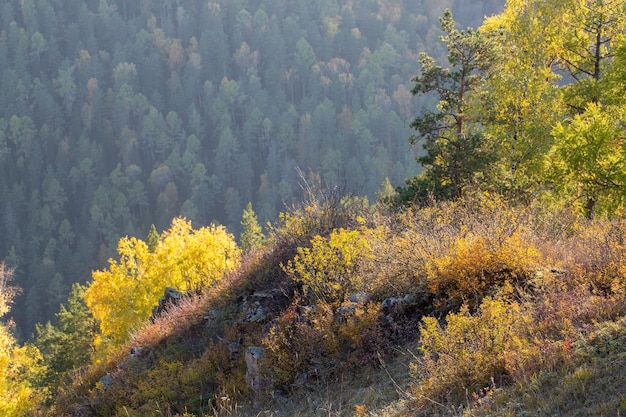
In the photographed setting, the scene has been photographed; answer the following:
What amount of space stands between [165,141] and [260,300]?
131 m

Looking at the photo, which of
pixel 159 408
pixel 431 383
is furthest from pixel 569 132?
pixel 159 408

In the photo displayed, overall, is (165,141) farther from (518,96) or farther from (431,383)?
(431,383)

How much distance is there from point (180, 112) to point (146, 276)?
12735 centimetres

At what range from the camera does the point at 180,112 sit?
146875 mm

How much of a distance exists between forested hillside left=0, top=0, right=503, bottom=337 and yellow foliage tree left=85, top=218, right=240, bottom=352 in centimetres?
6783

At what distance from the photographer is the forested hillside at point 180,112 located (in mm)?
114375

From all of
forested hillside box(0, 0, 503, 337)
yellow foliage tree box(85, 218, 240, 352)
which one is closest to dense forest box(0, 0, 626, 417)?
yellow foliage tree box(85, 218, 240, 352)

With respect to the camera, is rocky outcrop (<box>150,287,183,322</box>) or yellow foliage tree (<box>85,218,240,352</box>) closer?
rocky outcrop (<box>150,287,183,322</box>)

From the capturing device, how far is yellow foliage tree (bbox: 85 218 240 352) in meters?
24.4

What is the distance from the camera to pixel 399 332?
679 centimetres

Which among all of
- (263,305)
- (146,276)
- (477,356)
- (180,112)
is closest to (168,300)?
(263,305)

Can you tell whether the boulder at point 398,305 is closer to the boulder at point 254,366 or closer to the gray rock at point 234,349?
the boulder at point 254,366

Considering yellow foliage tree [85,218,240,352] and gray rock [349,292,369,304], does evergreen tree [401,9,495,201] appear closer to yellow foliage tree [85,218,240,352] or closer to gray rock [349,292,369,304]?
gray rock [349,292,369,304]

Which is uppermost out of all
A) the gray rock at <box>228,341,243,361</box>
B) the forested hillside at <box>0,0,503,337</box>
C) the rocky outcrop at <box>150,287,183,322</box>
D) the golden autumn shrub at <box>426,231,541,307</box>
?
the forested hillside at <box>0,0,503,337</box>
